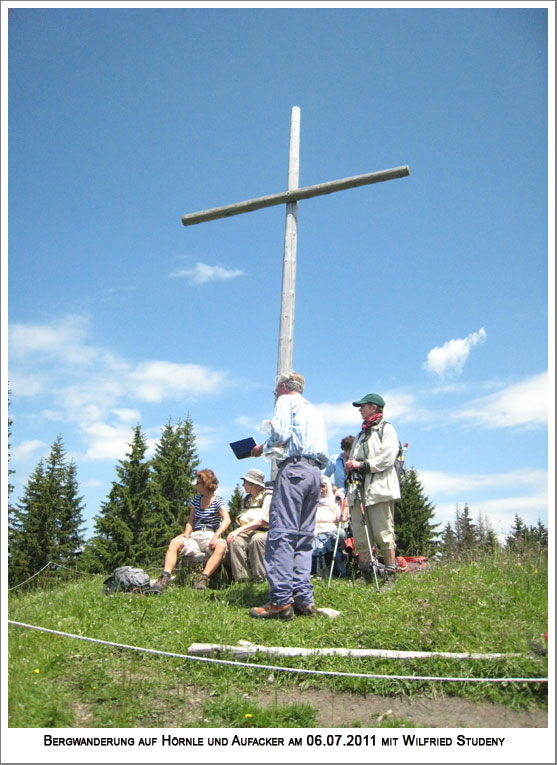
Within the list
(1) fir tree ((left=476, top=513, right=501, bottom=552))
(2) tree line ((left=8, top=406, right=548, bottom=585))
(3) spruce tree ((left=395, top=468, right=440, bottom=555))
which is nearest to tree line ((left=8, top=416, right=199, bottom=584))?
(2) tree line ((left=8, top=406, right=548, bottom=585))

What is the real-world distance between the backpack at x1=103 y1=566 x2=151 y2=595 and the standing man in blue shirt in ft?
5.77

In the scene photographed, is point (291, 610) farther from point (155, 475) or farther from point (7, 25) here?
point (155, 475)

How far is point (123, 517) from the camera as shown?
32.0 m

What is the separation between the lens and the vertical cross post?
6.73 meters

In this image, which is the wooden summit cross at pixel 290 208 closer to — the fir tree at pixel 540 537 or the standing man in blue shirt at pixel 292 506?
the standing man in blue shirt at pixel 292 506

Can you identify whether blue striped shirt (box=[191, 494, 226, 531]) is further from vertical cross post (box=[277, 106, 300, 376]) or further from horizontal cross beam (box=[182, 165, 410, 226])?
horizontal cross beam (box=[182, 165, 410, 226])

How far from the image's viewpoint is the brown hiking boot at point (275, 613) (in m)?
4.92

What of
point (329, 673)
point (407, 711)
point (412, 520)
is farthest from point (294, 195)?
point (412, 520)

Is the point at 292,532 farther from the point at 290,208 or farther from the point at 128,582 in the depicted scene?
the point at 290,208

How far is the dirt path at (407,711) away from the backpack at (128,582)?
→ 2.90m

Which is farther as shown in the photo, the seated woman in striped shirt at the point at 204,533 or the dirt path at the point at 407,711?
the seated woman in striped shirt at the point at 204,533

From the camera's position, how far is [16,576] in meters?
27.5

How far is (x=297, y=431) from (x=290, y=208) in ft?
11.1

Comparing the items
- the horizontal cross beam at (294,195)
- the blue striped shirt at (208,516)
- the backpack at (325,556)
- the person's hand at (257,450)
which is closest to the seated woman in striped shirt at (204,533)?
Answer: the blue striped shirt at (208,516)
